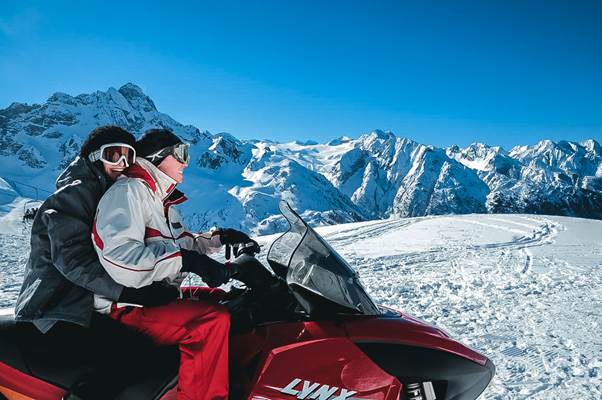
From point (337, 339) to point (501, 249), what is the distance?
10.9 metres

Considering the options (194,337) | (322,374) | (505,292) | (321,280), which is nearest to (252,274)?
(321,280)

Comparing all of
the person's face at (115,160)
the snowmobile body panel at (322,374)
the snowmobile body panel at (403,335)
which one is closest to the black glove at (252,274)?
the snowmobile body panel at (322,374)

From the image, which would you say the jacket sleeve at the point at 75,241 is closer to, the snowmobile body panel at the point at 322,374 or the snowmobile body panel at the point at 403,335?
the snowmobile body panel at the point at 322,374

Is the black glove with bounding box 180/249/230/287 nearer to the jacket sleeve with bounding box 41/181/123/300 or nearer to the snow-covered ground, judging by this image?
the jacket sleeve with bounding box 41/181/123/300

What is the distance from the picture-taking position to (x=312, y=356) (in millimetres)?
2498

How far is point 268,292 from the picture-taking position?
9.49 ft

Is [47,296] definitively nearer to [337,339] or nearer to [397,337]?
[337,339]

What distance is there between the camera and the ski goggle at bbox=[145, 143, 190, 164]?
2.78 meters

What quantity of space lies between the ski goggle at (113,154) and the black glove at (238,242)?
1098 mm

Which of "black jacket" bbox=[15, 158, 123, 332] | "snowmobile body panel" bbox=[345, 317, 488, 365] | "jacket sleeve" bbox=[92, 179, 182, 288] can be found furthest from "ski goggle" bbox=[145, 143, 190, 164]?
"snowmobile body panel" bbox=[345, 317, 488, 365]

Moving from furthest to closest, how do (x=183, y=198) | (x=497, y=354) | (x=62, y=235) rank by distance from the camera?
(x=497, y=354), (x=183, y=198), (x=62, y=235)

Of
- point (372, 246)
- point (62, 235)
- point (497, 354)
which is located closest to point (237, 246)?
point (62, 235)

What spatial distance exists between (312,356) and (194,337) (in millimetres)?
675

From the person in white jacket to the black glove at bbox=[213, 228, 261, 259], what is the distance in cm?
83
